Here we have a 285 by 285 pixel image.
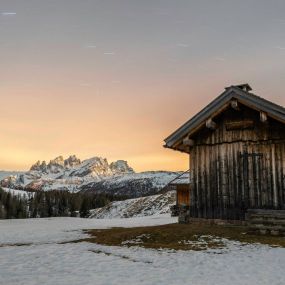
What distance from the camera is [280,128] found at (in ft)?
62.2

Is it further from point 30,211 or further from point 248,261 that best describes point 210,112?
point 30,211

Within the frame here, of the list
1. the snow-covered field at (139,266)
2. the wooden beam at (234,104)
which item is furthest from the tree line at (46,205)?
the snow-covered field at (139,266)

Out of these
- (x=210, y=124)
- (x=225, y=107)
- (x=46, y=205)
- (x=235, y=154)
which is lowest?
(x=46, y=205)

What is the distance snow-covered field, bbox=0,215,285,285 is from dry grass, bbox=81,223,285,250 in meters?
0.95

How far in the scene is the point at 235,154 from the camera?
1995 cm

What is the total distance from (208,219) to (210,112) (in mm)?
5552

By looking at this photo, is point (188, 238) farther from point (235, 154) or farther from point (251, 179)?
point (235, 154)

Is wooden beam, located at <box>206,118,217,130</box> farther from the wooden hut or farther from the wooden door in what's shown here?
the wooden door

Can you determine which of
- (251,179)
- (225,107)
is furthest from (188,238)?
(225,107)

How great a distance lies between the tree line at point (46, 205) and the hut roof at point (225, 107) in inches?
4640

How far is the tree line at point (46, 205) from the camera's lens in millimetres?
143125

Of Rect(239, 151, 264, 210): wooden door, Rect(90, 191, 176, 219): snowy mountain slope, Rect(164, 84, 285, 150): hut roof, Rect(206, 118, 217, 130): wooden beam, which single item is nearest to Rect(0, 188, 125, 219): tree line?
Rect(90, 191, 176, 219): snowy mountain slope

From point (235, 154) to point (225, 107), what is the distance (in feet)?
8.00

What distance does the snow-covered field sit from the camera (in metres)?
9.83
